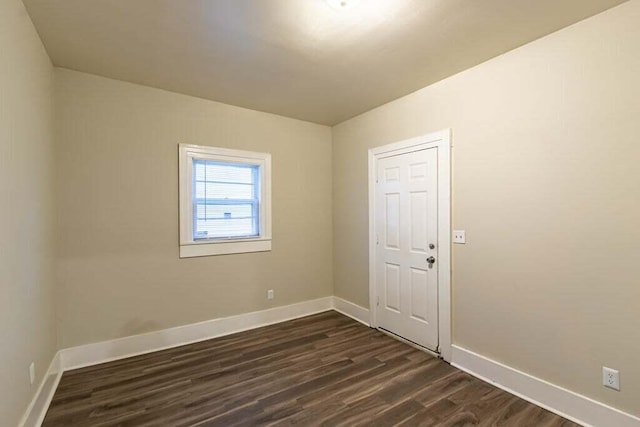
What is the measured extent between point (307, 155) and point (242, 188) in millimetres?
1044

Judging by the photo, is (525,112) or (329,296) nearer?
(525,112)

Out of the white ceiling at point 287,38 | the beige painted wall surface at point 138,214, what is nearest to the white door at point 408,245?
the white ceiling at point 287,38

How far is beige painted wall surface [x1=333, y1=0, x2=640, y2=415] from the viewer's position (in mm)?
1799

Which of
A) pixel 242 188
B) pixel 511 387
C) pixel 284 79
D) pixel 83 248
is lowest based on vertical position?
pixel 511 387

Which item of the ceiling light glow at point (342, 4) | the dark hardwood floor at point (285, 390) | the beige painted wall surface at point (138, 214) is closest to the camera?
the ceiling light glow at point (342, 4)

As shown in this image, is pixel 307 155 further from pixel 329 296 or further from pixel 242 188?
pixel 329 296

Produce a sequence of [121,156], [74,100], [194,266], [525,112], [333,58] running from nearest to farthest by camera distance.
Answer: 1. [525,112]
2. [333,58]
3. [74,100]
4. [121,156]
5. [194,266]

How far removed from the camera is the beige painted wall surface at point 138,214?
2633 millimetres

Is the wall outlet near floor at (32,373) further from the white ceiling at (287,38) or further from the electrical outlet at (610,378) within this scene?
the electrical outlet at (610,378)

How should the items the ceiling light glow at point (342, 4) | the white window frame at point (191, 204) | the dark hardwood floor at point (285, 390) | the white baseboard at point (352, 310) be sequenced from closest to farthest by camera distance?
1. the ceiling light glow at point (342, 4)
2. the dark hardwood floor at point (285, 390)
3. the white window frame at point (191, 204)
4. the white baseboard at point (352, 310)

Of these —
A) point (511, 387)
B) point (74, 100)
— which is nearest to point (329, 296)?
point (511, 387)

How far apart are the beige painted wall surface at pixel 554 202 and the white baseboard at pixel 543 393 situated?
6 centimetres

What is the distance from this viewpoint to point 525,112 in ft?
7.34

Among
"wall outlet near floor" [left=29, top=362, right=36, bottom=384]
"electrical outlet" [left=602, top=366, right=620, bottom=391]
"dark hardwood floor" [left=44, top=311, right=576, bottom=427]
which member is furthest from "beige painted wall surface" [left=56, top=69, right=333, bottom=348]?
"electrical outlet" [left=602, top=366, right=620, bottom=391]
